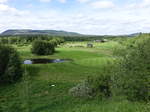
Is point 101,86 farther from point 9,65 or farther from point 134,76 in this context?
point 9,65

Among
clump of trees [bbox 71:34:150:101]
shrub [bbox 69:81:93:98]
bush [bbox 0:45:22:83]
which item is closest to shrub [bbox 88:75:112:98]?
shrub [bbox 69:81:93:98]

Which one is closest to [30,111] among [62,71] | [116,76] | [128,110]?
[116,76]

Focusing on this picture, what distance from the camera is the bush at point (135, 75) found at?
16609 mm

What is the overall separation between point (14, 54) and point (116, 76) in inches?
1033

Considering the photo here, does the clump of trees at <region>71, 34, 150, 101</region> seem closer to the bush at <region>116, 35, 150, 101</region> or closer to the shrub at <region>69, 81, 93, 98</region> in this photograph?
the bush at <region>116, 35, 150, 101</region>

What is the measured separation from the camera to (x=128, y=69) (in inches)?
712

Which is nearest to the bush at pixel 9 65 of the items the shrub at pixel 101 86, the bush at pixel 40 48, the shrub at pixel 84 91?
the shrub at pixel 84 91

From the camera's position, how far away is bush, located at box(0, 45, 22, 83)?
36.0 m

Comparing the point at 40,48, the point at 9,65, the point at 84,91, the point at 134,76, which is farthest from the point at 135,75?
the point at 40,48

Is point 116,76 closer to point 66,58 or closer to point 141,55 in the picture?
point 141,55

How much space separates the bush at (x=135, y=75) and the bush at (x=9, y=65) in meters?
23.9

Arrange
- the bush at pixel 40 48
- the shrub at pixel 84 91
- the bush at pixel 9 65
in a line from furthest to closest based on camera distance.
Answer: the bush at pixel 40 48, the bush at pixel 9 65, the shrub at pixel 84 91

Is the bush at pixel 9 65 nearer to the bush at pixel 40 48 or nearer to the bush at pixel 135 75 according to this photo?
the bush at pixel 135 75

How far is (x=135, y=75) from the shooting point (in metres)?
17.2
